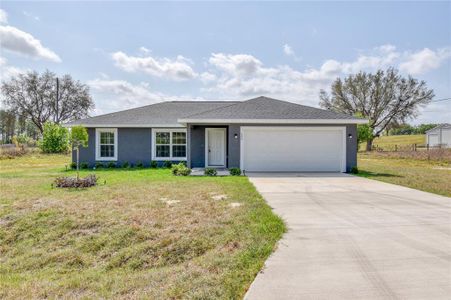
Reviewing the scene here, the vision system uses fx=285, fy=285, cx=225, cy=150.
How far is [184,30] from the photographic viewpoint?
1495 centimetres

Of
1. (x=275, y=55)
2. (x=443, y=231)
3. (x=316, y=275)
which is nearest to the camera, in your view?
(x=316, y=275)

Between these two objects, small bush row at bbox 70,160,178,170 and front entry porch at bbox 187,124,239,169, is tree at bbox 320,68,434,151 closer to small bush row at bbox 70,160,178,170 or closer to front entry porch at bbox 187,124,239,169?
front entry porch at bbox 187,124,239,169

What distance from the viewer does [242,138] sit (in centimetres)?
1402

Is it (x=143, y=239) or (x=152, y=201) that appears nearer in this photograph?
(x=143, y=239)

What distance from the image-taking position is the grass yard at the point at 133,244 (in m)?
3.52

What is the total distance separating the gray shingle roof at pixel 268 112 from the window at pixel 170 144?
304 centimetres

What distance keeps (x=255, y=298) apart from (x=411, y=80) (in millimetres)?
45905

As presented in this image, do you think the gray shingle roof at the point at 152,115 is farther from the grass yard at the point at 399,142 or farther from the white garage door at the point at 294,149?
the grass yard at the point at 399,142

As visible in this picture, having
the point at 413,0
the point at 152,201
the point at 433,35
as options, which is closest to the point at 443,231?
the point at 152,201

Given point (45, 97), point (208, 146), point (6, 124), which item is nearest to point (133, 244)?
point (208, 146)

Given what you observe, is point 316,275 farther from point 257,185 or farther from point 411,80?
point 411,80

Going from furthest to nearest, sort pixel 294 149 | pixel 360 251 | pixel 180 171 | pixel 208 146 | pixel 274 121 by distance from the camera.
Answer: pixel 208 146
pixel 294 149
pixel 274 121
pixel 180 171
pixel 360 251

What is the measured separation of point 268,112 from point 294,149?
2313mm

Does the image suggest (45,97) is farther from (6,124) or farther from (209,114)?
(209,114)
